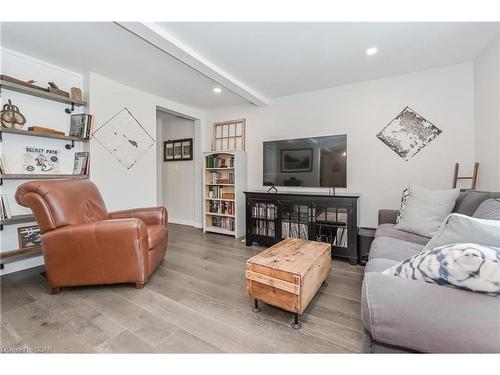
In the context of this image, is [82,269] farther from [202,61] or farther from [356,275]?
[356,275]

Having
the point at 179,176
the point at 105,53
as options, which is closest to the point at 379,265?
the point at 105,53

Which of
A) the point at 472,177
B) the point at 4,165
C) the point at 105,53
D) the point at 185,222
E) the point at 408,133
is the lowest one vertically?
the point at 185,222

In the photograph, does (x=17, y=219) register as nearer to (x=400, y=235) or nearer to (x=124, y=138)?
(x=124, y=138)

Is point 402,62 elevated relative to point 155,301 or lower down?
elevated

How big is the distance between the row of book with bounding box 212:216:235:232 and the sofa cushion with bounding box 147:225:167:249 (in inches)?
55.8

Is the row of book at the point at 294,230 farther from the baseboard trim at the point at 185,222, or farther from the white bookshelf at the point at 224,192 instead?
the baseboard trim at the point at 185,222

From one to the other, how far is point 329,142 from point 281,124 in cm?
92

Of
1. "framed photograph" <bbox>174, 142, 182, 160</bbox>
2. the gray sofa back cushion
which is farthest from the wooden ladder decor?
"framed photograph" <bbox>174, 142, 182, 160</bbox>

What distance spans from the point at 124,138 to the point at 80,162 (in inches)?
23.9

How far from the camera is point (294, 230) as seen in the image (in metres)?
2.87

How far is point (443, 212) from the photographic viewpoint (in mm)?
1902

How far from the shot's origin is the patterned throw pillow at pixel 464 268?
2.24 ft

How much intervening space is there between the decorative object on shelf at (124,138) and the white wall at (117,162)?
0.17ft
